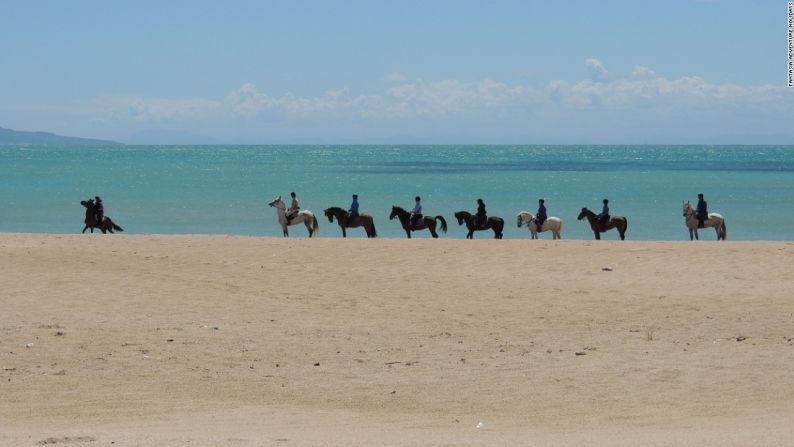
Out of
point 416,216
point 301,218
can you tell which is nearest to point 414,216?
point 416,216

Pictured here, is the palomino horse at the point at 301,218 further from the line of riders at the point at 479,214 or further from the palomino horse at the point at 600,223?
the palomino horse at the point at 600,223

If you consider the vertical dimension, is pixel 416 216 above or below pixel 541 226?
above

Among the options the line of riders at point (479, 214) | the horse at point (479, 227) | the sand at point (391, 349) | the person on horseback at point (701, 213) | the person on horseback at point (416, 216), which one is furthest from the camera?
the person on horseback at point (416, 216)

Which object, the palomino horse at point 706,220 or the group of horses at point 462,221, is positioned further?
the palomino horse at point 706,220

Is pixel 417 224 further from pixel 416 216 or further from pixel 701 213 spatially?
pixel 701 213

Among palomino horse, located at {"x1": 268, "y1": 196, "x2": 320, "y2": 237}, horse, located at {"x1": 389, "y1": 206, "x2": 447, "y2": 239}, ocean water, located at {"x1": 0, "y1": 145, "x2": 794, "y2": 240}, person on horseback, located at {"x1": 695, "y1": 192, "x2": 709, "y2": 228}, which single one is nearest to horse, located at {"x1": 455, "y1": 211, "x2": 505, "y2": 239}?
horse, located at {"x1": 389, "y1": 206, "x2": 447, "y2": 239}

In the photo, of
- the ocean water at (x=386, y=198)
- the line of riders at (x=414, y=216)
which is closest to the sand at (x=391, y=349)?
the line of riders at (x=414, y=216)

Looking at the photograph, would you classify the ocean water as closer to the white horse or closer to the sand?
the white horse

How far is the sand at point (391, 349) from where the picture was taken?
35.4ft

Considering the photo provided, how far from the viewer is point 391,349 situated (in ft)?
48.8

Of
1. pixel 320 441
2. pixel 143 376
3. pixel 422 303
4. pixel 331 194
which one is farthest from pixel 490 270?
pixel 331 194

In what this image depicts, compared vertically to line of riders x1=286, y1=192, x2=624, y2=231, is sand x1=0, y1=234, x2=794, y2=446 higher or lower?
lower

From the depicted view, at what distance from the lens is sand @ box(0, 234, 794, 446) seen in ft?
35.4

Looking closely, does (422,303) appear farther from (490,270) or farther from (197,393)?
(197,393)
